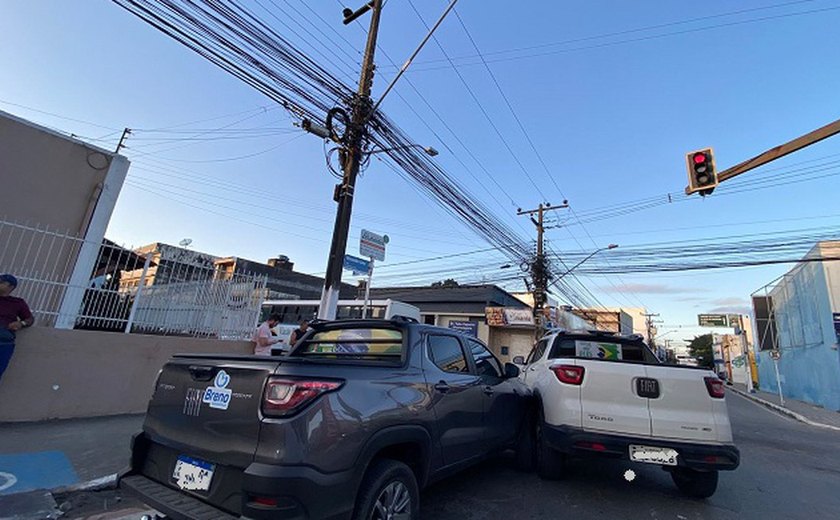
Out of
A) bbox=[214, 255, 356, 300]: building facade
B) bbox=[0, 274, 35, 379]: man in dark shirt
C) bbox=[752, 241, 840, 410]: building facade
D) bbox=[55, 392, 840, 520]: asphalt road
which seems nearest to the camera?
bbox=[55, 392, 840, 520]: asphalt road

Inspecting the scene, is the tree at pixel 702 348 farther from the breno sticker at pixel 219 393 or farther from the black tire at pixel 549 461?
the breno sticker at pixel 219 393

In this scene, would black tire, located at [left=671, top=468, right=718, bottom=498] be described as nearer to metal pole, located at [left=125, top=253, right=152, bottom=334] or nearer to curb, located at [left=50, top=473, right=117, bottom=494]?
curb, located at [left=50, top=473, right=117, bottom=494]

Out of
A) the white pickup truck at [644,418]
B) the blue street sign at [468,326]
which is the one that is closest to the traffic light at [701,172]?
the white pickup truck at [644,418]

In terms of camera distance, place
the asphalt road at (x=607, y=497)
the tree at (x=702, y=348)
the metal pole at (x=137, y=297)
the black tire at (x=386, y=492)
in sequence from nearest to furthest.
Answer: the black tire at (x=386, y=492), the asphalt road at (x=607, y=497), the metal pole at (x=137, y=297), the tree at (x=702, y=348)

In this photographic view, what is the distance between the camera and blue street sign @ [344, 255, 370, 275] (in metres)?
9.38

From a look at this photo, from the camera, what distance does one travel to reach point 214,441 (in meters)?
2.45

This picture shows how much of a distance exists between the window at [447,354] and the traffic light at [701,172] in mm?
7009

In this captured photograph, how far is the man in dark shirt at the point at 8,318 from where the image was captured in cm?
498

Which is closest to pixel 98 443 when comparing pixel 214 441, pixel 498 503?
pixel 214 441

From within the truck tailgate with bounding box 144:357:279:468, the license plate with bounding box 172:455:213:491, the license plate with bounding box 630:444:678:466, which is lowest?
the license plate with bounding box 172:455:213:491

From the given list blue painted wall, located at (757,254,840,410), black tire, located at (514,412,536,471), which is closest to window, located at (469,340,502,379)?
black tire, located at (514,412,536,471)

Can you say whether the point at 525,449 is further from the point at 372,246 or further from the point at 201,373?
the point at 372,246

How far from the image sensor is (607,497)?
4402mm

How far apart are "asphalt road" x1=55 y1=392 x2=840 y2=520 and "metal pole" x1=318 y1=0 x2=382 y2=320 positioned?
14.7 feet
